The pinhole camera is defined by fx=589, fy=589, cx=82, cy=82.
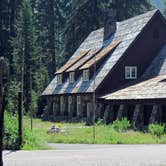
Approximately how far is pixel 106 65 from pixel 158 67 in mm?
4754

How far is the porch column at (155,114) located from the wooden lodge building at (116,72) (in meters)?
2.72

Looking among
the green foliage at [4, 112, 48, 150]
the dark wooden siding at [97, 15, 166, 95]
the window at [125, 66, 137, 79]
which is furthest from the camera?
the window at [125, 66, 137, 79]

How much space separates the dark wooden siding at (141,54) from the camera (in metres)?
52.1

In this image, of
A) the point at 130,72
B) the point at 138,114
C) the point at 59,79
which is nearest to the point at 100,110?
the point at 130,72

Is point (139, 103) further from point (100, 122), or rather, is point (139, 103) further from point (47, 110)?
point (47, 110)

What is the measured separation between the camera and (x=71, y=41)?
81.1 m

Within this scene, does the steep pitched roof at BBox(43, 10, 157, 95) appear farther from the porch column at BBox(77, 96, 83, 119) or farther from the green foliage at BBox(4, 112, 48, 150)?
the green foliage at BBox(4, 112, 48, 150)

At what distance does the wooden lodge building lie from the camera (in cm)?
4719

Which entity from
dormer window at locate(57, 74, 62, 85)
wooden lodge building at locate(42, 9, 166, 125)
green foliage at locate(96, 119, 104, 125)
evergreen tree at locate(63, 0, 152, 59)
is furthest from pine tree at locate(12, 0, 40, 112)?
green foliage at locate(96, 119, 104, 125)

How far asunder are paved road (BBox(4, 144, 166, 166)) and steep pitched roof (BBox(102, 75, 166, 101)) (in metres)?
17.3

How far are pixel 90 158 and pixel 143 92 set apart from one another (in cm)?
2328

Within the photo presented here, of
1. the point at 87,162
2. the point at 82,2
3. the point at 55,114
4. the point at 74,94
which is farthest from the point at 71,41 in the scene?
the point at 87,162

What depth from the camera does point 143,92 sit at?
42531 mm

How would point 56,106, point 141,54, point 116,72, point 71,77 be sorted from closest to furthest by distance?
point 116,72
point 141,54
point 71,77
point 56,106
